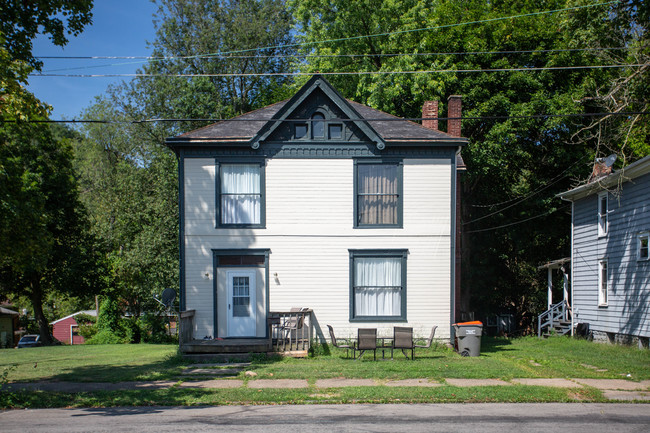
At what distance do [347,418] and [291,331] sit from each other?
26.4 ft

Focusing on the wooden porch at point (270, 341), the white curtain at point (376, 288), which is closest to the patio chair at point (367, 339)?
the wooden porch at point (270, 341)

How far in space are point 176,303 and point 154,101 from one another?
46.4 feet

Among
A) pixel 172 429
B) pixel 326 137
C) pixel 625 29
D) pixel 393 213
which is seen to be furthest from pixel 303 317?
pixel 625 29

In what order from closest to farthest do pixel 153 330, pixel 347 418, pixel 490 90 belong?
pixel 347 418, pixel 490 90, pixel 153 330

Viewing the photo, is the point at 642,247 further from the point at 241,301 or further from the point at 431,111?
the point at 241,301

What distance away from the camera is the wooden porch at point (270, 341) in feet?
56.5

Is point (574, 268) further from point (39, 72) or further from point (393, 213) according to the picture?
point (39, 72)

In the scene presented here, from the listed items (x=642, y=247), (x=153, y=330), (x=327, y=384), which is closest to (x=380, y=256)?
(x=327, y=384)

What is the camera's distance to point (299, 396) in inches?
468

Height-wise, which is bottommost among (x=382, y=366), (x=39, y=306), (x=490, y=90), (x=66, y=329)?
(x=66, y=329)

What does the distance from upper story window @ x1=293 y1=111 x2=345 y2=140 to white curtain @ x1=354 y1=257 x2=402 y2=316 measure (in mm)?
4203

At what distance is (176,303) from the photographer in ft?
124

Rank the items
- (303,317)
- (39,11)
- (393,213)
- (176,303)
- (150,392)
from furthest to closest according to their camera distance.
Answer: (176,303) < (393,213) < (303,317) < (39,11) < (150,392)

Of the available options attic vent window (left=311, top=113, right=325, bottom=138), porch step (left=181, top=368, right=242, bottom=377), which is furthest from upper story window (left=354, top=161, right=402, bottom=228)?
porch step (left=181, top=368, right=242, bottom=377)
